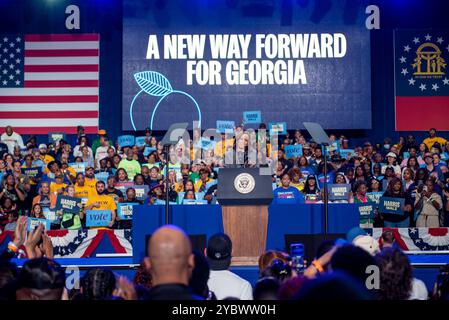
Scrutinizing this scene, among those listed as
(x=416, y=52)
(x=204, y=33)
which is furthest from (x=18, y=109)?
(x=416, y=52)

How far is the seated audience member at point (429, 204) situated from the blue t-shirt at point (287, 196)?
291 cm

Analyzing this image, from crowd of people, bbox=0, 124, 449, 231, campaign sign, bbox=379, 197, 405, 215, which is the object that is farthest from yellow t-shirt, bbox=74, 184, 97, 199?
campaign sign, bbox=379, 197, 405, 215

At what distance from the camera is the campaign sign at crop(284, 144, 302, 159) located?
15.2 m

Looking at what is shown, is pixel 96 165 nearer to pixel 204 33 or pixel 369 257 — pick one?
pixel 204 33

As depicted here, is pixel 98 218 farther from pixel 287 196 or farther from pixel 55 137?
pixel 55 137

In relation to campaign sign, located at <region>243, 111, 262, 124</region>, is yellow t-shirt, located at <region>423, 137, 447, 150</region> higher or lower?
lower

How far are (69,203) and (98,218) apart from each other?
0.61 meters

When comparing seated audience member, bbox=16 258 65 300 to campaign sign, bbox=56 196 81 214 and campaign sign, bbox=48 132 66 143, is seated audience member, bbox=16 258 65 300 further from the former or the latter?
campaign sign, bbox=48 132 66 143

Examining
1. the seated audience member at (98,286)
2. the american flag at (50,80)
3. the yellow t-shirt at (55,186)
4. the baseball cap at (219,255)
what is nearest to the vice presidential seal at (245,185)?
the baseball cap at (219,255)

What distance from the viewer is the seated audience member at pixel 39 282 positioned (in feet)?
11.8

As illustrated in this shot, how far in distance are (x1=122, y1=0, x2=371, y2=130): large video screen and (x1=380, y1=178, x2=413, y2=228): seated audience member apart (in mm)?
5897

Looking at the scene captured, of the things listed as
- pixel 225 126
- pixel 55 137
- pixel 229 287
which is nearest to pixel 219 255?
pixel 229 287

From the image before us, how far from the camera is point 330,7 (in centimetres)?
1805

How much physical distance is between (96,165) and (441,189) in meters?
7.50
